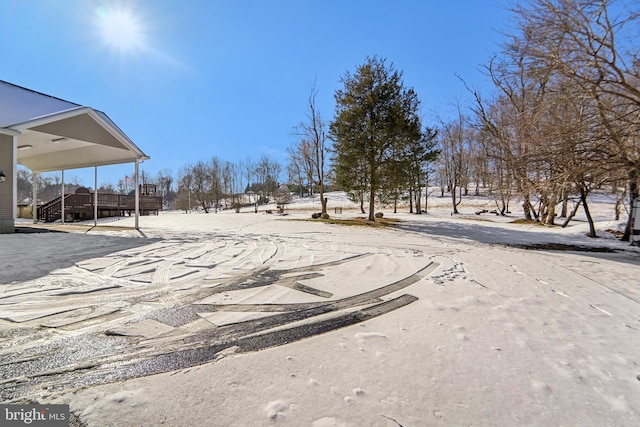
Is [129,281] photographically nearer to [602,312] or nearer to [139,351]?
[139,351]

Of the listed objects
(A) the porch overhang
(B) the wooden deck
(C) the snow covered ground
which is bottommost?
(C) the snow covered ground

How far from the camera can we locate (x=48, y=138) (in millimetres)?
9773

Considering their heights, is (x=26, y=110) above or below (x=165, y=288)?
above

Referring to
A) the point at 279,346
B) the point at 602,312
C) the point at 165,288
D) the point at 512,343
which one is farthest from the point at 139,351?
the point at 602,312

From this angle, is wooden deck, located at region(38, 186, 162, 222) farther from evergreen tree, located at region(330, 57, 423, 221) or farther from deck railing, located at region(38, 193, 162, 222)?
evergreen tree, located at region(330, 57, 423, 221)

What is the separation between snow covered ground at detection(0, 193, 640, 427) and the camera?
162 centimetres

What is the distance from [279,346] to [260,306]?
958 millimetres

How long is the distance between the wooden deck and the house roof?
15.2 feet

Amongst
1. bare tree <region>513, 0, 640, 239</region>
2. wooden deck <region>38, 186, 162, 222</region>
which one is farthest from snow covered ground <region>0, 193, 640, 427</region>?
wooden deck <region>38, 186, 162, 222</region>

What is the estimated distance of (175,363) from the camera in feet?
6.65

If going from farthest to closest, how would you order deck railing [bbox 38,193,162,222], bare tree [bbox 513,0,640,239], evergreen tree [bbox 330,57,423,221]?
1. deck railing [bbox 38,193,162,222]
2. evergreen tree [bbox 330,57,423,221]
3. bare tree [bbox 513,0,640,239]

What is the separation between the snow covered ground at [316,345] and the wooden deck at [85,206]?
16.3 m

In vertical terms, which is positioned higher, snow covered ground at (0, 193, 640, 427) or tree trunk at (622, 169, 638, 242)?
tree trunk at (622, 169, 638, 242)

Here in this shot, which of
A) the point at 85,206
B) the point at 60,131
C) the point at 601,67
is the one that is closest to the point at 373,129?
the point at 601,67
